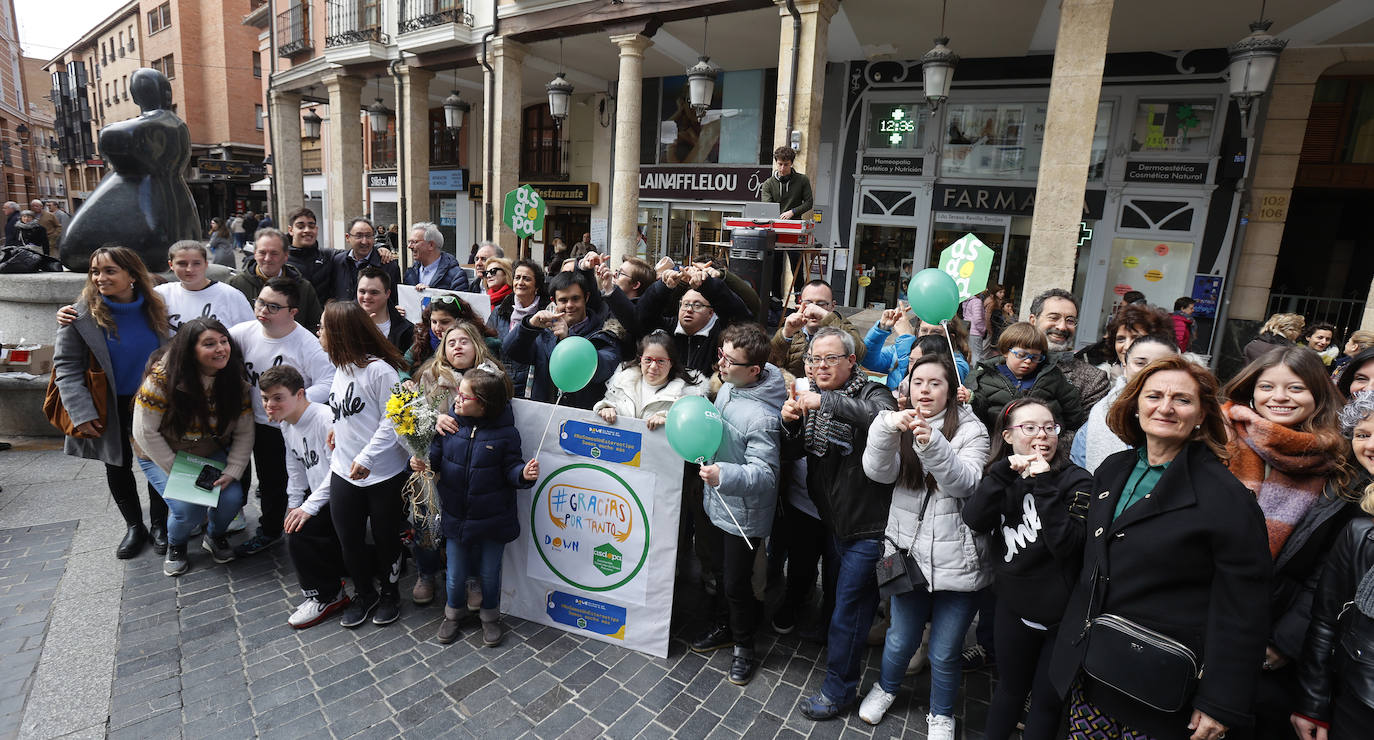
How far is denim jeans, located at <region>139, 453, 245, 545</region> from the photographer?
13.7 ft

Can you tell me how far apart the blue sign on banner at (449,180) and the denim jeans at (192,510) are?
61.5ft

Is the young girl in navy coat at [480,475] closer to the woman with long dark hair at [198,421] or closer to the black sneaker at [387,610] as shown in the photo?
the black sneaker at [387,610]

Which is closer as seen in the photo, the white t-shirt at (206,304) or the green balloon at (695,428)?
the green balloon at (695,428)

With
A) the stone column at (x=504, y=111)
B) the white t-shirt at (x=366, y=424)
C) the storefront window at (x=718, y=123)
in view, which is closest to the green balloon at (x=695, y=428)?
the white t-shirt at (x=366, y=424)

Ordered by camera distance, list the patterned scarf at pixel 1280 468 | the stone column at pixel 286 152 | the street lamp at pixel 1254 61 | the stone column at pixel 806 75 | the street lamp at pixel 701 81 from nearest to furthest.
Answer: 1. the patterned scarf at pixel 1280 468
2. the street lamp at pixel 1254 61
3. the stone column at pixel 806 75
4. the street lamp at pixel 701 81
5. the stone column at pixel 286 152

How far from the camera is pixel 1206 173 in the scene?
11461 mm

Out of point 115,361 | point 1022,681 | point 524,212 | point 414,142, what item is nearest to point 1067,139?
point 524,212

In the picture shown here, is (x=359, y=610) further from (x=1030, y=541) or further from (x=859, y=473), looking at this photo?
(x=1030, y=541)

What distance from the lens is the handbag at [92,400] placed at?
4266 millimetres

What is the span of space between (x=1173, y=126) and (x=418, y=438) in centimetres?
1404

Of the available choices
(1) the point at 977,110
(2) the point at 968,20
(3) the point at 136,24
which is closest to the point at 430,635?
(2) the point at 968,20

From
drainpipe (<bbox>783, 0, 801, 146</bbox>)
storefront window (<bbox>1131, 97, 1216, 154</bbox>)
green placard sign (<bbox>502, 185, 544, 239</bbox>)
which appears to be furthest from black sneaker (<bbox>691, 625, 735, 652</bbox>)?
storefront window (<bbox>1131, 97, 1216, 154</bbox>)

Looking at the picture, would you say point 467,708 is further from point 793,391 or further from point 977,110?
point 977,110

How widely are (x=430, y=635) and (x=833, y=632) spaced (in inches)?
90.4
